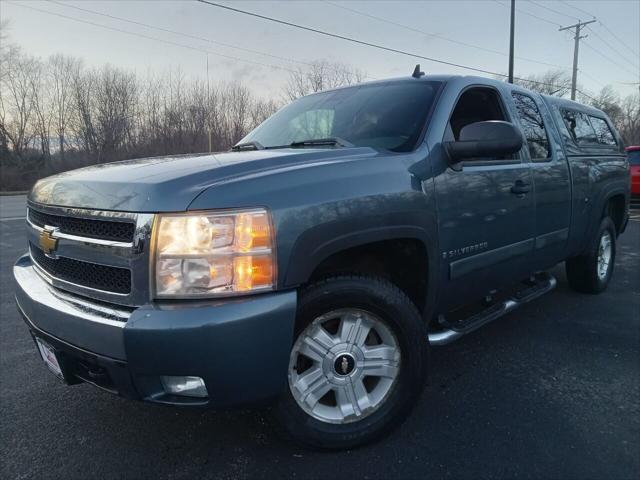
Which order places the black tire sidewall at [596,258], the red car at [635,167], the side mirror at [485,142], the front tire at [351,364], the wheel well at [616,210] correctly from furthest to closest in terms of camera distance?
the red car at [635,167] < the wheel well at [616,210] < the black tire sidewall at [596,258] < the side mirror at [485,142] < the front tire at [351,364]

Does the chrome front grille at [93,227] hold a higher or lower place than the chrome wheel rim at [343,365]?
higher

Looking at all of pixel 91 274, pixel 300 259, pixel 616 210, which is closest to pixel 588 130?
pixel 616 210

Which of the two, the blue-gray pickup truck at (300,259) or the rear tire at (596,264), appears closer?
the blue-gray pickup truck at (300,259)

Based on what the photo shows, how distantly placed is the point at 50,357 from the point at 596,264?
483 centimetres

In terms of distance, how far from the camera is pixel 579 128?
4.25 m

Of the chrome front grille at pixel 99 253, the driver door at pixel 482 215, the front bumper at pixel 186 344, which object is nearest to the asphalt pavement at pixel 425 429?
the front bumper at pixel 186 344

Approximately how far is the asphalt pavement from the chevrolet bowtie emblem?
1.00 meters

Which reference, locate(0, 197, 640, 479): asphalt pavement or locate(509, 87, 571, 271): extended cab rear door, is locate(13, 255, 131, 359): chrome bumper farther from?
locate(509, 87, 571, 271): extended cab rear door

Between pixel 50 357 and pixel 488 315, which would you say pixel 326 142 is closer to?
pixel 488 315

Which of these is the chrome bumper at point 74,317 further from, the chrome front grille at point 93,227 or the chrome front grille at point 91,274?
the chrome front grille at point 93,227

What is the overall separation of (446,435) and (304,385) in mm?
831

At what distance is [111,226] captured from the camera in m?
1.82

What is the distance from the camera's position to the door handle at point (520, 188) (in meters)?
3.01

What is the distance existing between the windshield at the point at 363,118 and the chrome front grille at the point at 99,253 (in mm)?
1401
